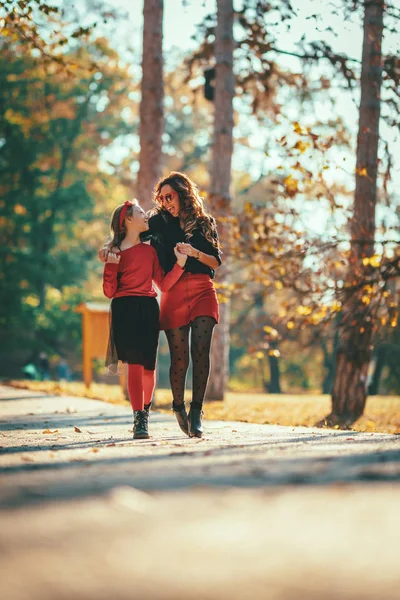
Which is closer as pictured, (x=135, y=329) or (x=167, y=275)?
(x=135, y=329)

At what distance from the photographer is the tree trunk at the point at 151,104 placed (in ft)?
54.7

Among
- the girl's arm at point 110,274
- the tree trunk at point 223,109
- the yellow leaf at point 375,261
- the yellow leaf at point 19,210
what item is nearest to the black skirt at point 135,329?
the girl's arm at point 110,274

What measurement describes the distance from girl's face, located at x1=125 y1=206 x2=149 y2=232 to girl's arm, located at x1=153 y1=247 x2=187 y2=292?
0.83 feet

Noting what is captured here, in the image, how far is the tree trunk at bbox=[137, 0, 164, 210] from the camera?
1669 cm

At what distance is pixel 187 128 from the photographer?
1877 inches

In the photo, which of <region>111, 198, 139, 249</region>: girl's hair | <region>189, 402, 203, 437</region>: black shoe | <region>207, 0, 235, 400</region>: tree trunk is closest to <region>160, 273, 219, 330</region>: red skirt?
<region>111, 198, 139, 249</region>: girl's hair

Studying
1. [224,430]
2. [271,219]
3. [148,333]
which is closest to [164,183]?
[148,333]

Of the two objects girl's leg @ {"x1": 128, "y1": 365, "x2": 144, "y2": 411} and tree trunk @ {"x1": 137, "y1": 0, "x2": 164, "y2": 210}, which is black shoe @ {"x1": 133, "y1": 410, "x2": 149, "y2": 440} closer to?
girl's leg @ {"x1": 128, "y1": 365, "x2": 144, "y2": 411}

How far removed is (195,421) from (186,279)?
1.16m

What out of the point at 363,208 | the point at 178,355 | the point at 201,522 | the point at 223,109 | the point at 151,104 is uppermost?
the point at 223,109

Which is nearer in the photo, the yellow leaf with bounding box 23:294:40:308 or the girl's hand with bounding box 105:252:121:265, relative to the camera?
the girl's hand with bounding box 105:252:121:265

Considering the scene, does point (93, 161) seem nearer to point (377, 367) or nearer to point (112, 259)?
point (377, 367)

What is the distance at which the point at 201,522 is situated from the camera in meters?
3.42

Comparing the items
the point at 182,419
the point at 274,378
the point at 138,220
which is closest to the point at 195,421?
the point at 182,419
